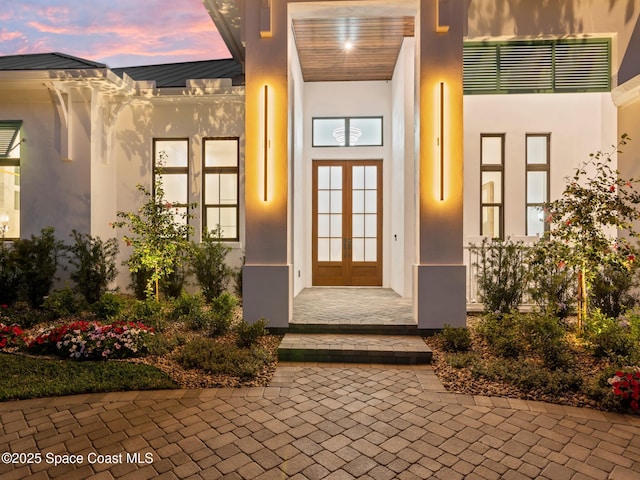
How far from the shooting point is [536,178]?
25.5 ft

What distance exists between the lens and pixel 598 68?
24.2 ft

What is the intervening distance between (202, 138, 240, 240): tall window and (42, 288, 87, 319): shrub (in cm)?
298

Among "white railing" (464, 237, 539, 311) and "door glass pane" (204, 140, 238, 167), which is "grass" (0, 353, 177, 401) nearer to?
"white railing" (464, 237, 539, 311)

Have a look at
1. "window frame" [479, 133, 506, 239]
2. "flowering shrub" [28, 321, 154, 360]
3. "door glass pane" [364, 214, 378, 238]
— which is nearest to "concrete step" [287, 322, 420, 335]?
"flowering shrub" [28, 321, 154, 360]

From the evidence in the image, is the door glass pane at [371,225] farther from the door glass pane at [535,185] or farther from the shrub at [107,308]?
the shrub at [107,308]

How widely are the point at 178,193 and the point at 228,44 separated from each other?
13.0 feet

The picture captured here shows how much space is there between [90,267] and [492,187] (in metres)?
8.13

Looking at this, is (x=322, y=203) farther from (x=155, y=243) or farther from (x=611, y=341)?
(x=611, y=341)

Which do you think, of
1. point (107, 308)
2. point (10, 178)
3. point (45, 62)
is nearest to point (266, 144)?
point (107, 308)

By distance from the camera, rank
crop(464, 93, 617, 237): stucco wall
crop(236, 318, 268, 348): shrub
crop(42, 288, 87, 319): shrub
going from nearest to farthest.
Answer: crop(236, 318, 268, 348): shrub
crop(42, 288, 87, 319): shrub
crop(464, 93, 617, 237): stucco wall

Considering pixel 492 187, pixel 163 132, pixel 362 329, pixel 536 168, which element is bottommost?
pixel 362 329

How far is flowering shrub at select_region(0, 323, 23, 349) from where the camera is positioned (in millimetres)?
5164

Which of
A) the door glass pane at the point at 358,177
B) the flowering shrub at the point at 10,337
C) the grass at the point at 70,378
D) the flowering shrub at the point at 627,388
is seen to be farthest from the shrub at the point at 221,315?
the door glass pane at the point at 358,177

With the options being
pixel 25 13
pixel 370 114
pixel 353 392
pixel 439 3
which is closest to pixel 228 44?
Answer: pixel 370 114
